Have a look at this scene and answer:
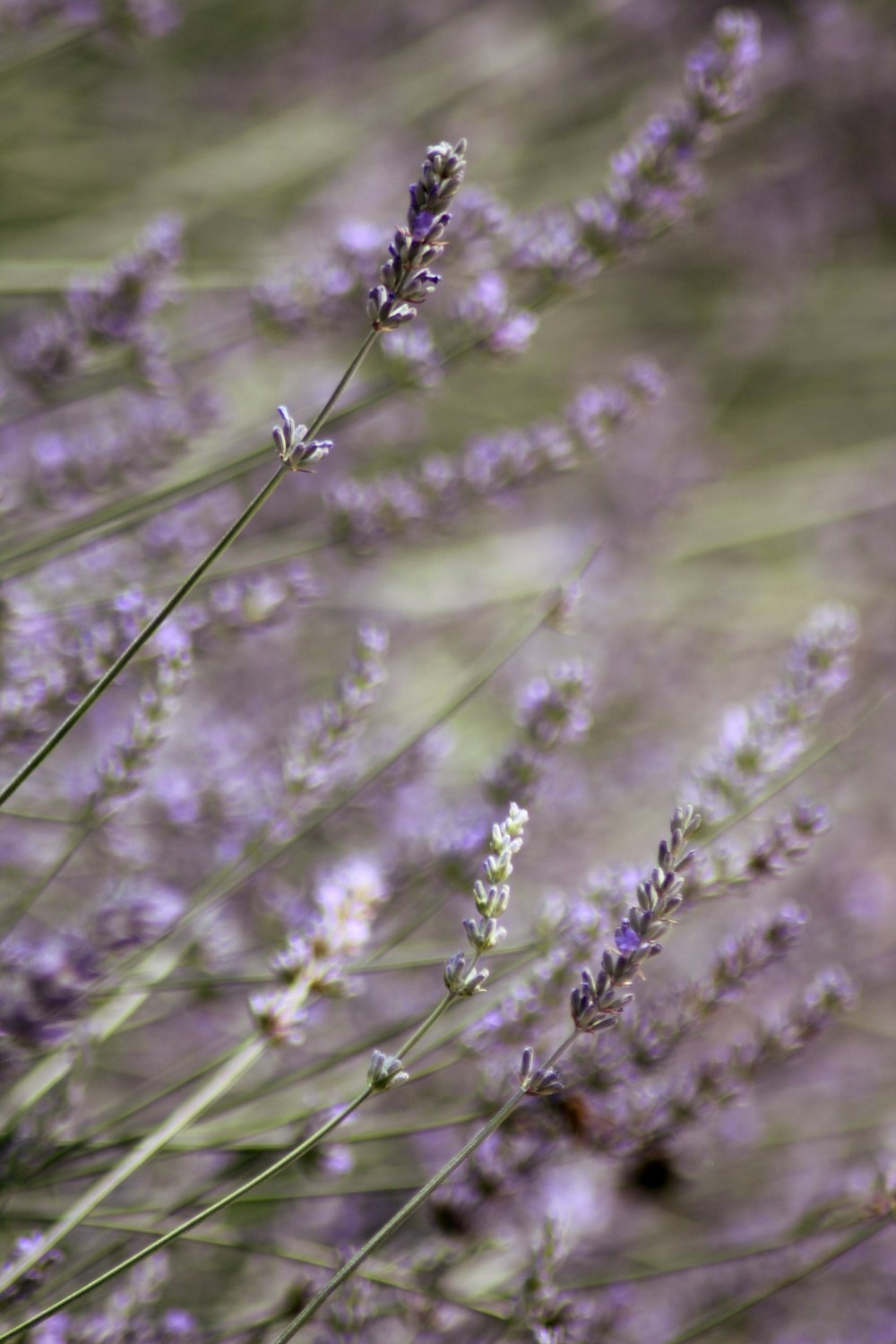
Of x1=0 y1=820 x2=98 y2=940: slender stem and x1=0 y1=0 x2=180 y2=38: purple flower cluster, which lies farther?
x1=0 y1=0 x2=180 y2=38: purple flower cluster

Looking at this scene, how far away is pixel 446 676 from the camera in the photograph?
1427 millimetres

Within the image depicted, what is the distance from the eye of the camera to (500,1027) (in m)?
0.59

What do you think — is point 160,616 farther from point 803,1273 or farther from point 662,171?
point 803,1273

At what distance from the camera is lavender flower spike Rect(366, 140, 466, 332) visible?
416mm

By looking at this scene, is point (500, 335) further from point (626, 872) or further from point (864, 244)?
point (864, 244)

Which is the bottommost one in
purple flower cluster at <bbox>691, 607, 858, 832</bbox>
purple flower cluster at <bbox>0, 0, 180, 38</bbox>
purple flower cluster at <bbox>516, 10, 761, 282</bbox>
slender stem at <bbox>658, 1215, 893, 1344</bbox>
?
slender stem at <bbox>658, 1215, 893, 1344</bbox>

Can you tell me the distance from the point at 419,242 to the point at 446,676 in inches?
40.3

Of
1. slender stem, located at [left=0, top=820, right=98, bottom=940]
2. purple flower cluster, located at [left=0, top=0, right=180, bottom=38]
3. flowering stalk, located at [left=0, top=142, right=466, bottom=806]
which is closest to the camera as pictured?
flowering stalk, located at [left=0, top=142, right=466, bottom=806]

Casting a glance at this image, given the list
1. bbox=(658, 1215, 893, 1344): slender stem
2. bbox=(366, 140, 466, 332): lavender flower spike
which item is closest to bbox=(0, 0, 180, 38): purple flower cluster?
bbox=(366, 140, 466, 332): lavender flower spike

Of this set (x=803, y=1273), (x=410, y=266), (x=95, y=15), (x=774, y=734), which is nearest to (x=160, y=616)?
(x=410, y=266)

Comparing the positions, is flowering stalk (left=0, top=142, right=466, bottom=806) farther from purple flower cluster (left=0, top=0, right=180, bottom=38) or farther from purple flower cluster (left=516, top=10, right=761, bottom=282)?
purple flower cluster (left=0, top=0, right=180, bottom=38)

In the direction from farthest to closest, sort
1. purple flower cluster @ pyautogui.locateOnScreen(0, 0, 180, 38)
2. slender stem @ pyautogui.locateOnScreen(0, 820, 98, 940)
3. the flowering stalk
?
purple flower cluster @ pyautogui.locateOnScreen(0, 0, 180, 38)
slender stem @ pyautogui.locateOnScreen(0, 820, 98, 940)
the flowering stalk

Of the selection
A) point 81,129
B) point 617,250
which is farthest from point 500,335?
point 81,129

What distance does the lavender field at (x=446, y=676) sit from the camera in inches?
24.2
